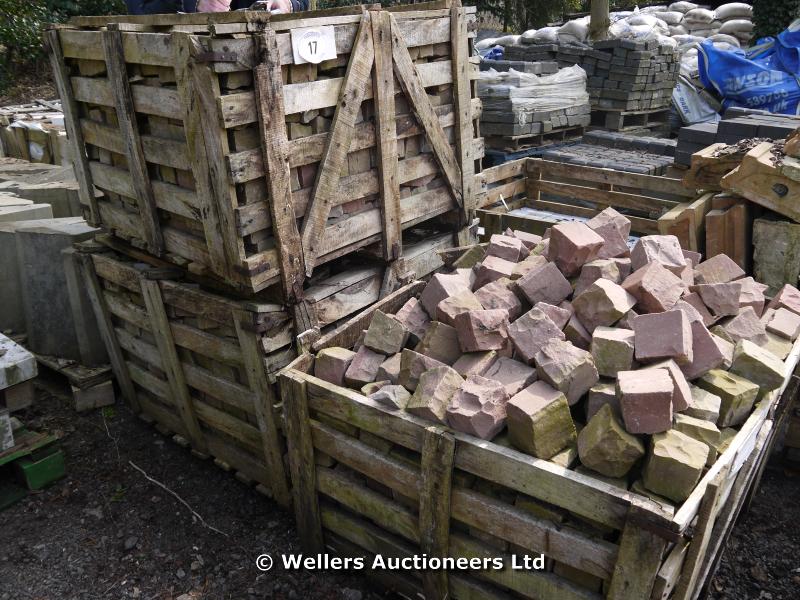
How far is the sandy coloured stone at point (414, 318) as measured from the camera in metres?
3.42

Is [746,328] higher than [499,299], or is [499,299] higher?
[499,299]

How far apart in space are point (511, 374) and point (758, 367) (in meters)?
1.11

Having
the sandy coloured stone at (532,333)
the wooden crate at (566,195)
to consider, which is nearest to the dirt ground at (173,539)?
the sandy coloured stone at (532,333)

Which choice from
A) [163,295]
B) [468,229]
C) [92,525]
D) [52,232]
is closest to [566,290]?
[468,229]

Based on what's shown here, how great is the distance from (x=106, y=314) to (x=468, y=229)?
276 cm

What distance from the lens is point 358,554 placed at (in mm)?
3389

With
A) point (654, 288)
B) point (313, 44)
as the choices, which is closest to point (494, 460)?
point (654, 288)

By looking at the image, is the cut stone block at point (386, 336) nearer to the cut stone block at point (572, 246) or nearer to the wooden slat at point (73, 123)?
the cut stone block at point (572, 246)

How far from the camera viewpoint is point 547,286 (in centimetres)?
329

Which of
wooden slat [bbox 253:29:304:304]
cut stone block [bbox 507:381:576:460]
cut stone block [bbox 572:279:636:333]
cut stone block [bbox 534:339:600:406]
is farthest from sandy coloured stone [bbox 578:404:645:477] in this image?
wooden slat [bbox 253:29:304:304]

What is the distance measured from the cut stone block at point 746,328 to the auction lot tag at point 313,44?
246 cm

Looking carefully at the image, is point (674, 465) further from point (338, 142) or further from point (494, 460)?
point (338, 142)

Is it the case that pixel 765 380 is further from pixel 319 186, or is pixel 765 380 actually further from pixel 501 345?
pixel 319 186

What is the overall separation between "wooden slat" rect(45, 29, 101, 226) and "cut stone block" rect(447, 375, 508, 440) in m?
2.98
